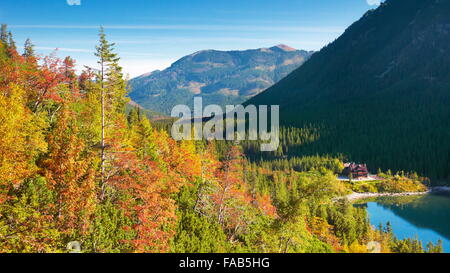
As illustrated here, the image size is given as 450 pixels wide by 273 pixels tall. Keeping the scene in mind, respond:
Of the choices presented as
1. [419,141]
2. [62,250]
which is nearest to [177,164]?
[62,250]

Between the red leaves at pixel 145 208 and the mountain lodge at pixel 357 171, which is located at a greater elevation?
the red leaves at pixel 145 208

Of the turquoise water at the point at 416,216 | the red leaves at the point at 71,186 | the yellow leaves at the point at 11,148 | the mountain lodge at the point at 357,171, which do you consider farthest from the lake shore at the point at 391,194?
the yellow leaves at the point at 11,148

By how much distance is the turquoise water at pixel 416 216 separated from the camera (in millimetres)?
89375

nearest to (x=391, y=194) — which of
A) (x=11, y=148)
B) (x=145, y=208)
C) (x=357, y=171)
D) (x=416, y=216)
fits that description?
(x=357, y=171)

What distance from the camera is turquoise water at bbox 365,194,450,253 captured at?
8938 centimetres

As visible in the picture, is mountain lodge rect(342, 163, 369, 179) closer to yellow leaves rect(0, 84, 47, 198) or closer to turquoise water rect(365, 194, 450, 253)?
turquoise water rect(365, 194, 450, 253)

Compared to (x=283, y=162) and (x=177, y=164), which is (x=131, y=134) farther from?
(x=283, y=162)

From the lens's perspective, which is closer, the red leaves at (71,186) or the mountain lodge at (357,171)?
the red leaves at (71,186)

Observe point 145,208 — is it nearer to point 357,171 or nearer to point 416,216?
point 416,216

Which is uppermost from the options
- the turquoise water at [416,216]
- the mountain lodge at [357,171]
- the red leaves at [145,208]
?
the red leaves at [145,208]

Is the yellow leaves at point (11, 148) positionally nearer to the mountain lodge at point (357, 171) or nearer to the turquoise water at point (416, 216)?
the turquoise water at point (416, 216)

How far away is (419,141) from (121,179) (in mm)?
212382

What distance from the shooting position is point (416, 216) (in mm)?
106250

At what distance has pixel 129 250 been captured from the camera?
1777 cm
